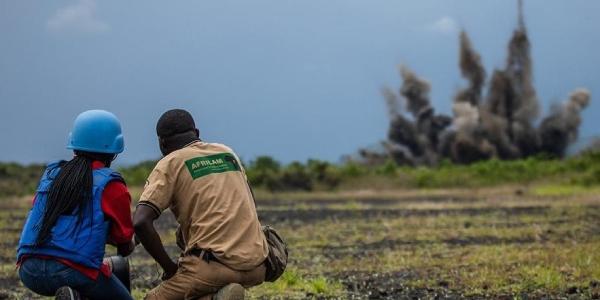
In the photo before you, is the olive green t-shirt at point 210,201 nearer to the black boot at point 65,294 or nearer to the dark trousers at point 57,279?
the dark trousers at point 57,279

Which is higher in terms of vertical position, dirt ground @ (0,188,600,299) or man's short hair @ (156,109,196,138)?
man's short hair @ (156,109,196,138)

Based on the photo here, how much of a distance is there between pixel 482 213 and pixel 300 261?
1409 cm

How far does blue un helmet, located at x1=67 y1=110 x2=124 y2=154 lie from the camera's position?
5.84m

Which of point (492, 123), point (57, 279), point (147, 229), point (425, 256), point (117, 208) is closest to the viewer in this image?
point (57, 279)

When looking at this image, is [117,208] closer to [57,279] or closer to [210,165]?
[57,279]

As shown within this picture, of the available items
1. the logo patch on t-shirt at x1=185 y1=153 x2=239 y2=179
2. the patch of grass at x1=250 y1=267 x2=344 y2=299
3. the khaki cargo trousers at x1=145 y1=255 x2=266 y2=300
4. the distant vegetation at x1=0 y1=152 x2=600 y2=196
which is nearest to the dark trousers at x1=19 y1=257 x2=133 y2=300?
the khaki cargo trousers at x1=145 y1=255 x2=266 y2=300

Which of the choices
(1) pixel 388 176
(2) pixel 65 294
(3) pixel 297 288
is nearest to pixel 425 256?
(3) pixel 297 288

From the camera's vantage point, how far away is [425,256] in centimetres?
1508

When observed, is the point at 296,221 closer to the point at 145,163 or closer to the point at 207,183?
the point at 207,183

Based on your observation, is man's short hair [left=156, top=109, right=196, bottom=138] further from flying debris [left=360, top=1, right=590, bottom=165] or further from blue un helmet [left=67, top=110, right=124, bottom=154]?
flying debris [left=360, top=1, right=590, bottom=165]

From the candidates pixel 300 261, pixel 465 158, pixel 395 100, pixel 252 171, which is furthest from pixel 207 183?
pixel 395 100

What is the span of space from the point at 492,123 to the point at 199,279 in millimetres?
75080

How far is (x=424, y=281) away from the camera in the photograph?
11727 mm

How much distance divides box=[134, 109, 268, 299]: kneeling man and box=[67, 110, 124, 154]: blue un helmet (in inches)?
13.4
